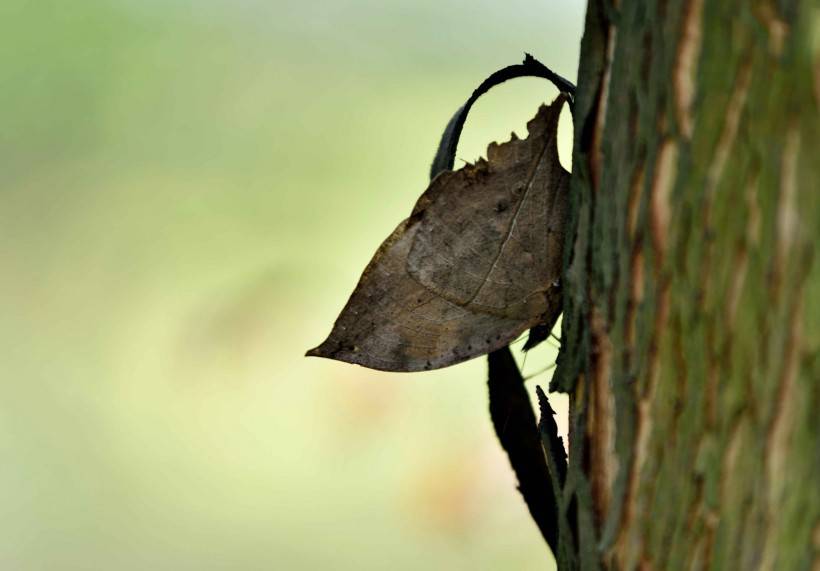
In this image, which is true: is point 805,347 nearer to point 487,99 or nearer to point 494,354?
point 494,354

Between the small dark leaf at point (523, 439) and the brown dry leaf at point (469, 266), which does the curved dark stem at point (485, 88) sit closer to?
the brown dry leaf at point (469, 266)

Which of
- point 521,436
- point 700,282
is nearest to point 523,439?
point 521,436


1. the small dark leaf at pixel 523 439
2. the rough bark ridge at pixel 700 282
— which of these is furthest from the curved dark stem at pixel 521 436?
the rough bark ridge at pixel 700 282

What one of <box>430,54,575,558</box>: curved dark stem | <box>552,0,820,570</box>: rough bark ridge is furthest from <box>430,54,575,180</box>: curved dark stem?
<box>552,0,820,570</box>: rough bark ridge

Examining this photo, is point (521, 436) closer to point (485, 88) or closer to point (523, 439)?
point (523, 439)

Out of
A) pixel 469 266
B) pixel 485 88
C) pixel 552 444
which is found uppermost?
pixel 485 88

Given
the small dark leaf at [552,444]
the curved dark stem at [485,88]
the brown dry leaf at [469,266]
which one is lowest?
the small dark leaf at [552,444]

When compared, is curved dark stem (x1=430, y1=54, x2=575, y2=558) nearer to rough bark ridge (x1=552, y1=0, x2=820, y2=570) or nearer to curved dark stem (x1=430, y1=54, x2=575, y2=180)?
curved dark stem (x1=430, y1=54, x2=575, y2=180)
